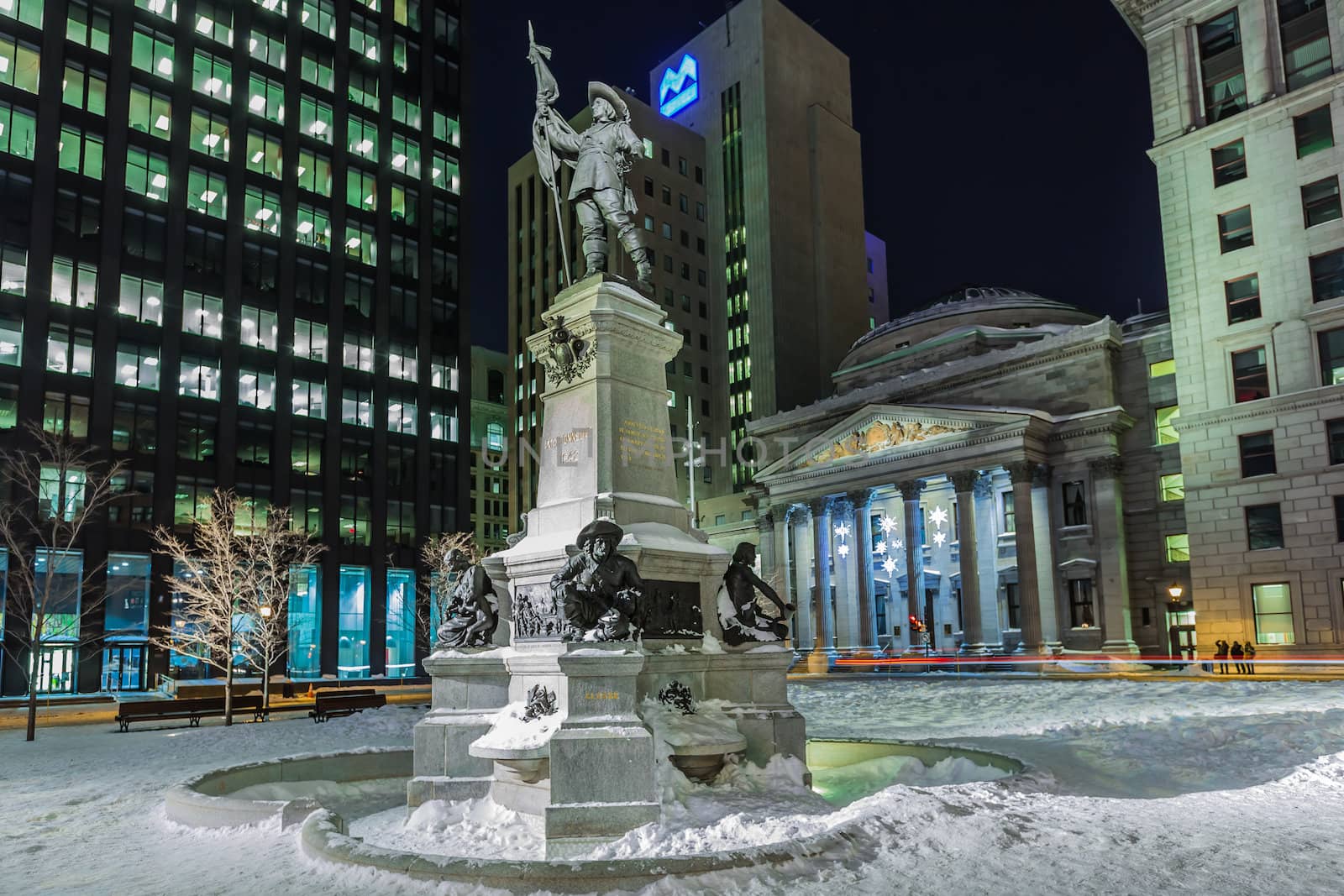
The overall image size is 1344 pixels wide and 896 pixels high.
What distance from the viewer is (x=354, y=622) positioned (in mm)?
66188

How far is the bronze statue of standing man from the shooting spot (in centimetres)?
1558

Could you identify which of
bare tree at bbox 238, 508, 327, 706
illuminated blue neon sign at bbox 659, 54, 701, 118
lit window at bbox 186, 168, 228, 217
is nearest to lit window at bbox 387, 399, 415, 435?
bare tree at bbox 238, 508, 327, 706

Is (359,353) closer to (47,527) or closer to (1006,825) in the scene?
(47,527)

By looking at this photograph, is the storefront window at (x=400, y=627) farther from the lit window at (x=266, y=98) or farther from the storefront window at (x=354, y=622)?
the lit window at (x=266, y=98)

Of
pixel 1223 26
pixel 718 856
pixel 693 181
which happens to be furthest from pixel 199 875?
pixel 693 181

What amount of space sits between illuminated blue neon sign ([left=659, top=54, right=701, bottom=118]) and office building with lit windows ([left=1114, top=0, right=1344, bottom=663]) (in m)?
77.8

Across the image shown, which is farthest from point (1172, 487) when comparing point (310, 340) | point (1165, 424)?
point (310, 340)

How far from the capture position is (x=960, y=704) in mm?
29703

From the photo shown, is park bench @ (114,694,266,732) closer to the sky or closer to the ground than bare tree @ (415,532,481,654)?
closer to the ground

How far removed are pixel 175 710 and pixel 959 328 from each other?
217ft

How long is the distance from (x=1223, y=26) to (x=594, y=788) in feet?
187

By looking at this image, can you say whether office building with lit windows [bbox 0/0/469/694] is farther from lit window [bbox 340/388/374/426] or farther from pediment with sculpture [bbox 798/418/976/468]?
pediment with sculpture [bbox 798/418/976/468]

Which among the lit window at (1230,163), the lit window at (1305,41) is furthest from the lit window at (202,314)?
the lit window at (1305,41)

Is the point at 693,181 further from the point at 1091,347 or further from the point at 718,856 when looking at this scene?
the point at 718,856
